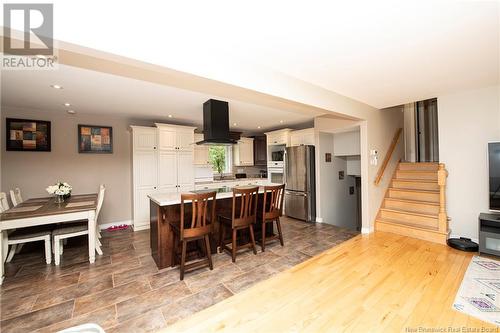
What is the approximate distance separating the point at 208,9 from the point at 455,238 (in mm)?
4846

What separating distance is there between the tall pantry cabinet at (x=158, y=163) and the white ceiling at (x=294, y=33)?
327cm

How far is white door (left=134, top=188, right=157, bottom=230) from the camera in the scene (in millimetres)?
4453

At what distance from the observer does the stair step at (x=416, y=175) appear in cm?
424

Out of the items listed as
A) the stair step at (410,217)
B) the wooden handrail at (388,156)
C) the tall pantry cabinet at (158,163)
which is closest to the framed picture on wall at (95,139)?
the tall pantry cabinet at (158,163)

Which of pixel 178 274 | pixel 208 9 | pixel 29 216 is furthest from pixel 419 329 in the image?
pixel 29 216

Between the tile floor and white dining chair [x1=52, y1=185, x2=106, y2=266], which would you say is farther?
white dining chair [x1=52, y1=185, x2=106, y2=266]

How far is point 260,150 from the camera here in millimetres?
6570

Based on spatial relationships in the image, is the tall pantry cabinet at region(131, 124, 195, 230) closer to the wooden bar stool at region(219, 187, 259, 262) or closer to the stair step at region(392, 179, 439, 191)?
the wooden bar stool at region(219, 187, 259, 262)

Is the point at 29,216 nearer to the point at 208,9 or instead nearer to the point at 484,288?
the point at 208,9

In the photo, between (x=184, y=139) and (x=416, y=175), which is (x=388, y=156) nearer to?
(x=416, y=175)

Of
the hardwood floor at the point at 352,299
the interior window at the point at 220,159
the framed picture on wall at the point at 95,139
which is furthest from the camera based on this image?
the interior window at the point at 220,159

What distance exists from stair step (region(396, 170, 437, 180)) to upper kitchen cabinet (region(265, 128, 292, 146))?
2684mm

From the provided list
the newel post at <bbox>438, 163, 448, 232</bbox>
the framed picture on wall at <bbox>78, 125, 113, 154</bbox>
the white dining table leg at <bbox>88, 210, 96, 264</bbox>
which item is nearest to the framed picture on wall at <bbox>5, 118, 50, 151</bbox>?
the framed picture on wall at <bbox>78, 125, 113, 154</bbox>

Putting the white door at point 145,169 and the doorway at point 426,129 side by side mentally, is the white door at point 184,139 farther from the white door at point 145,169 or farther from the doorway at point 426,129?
the doorway at point 426,129
